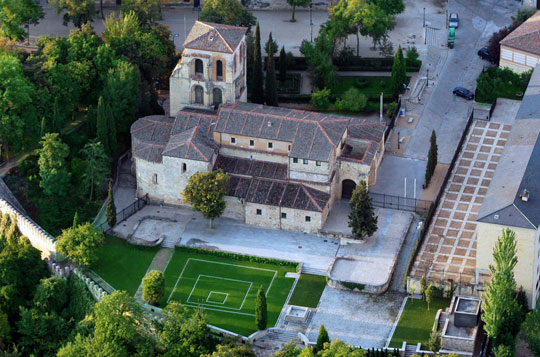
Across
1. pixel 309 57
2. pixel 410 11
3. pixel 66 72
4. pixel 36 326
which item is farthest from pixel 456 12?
pixel 36 326

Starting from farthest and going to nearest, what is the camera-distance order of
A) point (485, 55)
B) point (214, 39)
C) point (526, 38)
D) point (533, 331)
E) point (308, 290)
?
1. point (485, 55)
2. point (526, 38)
3. point (214, 39)
4. point (308, 290)
5. point (533, 331)

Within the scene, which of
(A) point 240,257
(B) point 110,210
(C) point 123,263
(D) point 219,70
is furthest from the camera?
(D) point 219,70

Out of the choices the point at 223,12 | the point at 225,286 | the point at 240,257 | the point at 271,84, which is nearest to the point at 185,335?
the point at 225,286

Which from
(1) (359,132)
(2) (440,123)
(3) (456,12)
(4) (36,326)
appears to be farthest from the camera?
(3) (456,12)

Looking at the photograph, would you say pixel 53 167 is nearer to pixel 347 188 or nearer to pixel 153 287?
pixel 153 287

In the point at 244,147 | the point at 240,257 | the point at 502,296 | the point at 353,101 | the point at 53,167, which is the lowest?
the point at 240,257

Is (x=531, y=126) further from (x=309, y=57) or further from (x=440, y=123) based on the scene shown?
(x=309, y=57)

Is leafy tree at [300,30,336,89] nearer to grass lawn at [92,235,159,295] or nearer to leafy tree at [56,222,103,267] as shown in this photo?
grass lawn at [92,235,159,295]
